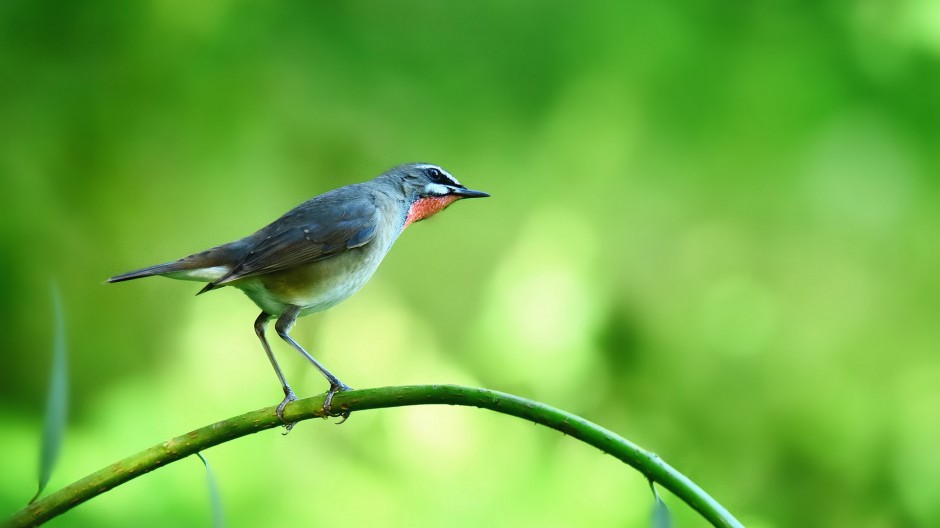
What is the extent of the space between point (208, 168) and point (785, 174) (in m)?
2.37

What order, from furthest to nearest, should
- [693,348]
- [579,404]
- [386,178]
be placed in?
[693,348] < [579,404] < [386,178]

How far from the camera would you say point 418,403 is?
103cm

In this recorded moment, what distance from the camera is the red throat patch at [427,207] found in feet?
6.00

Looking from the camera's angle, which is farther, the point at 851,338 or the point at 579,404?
the point at 851,338

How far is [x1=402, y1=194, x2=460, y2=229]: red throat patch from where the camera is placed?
1828mm

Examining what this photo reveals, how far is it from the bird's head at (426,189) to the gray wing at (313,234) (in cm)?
10

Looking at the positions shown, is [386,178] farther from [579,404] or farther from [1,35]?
[1,35]

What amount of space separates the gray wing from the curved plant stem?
2.08 ft

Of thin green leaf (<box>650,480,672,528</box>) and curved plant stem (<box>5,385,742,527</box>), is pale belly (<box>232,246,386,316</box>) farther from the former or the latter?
thin green leaf (<box>650,480,672,528</box>)

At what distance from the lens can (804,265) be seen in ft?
12.9

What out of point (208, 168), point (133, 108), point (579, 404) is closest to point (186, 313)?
point (208, 168)

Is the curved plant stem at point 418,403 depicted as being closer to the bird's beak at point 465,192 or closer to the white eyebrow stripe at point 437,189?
the bird's beak at point 465,192

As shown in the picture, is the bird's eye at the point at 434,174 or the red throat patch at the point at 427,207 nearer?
the red throat patch at the point at 427,207

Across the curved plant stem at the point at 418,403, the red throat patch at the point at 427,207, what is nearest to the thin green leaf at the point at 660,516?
the curved plant stem at the point at 418,403
